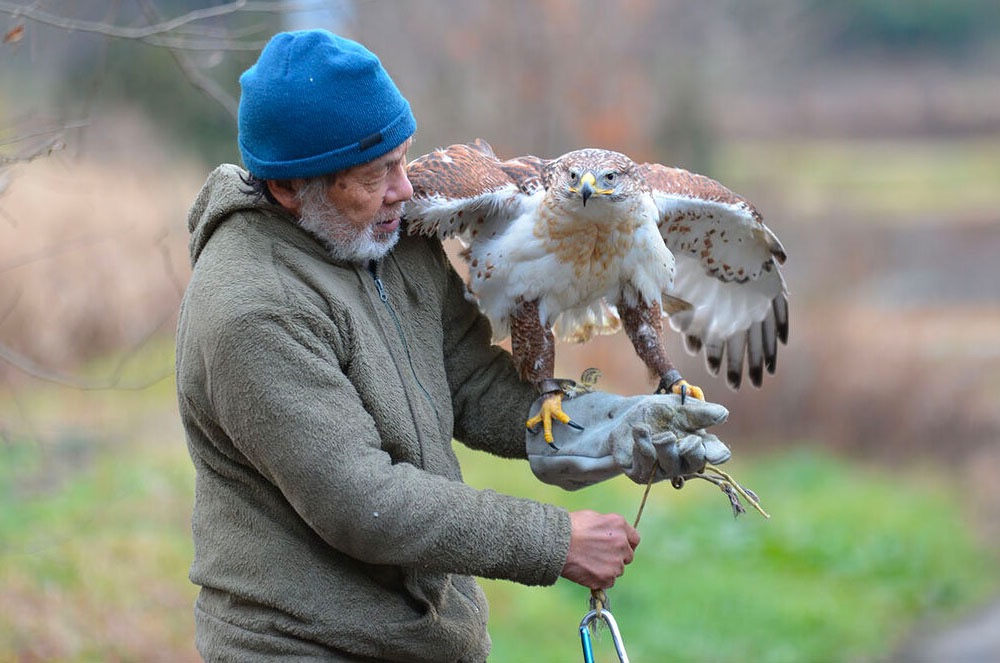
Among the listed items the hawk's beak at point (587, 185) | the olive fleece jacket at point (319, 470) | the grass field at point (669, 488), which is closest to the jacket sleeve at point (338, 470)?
the olive fleece jacket at point (319, 470)

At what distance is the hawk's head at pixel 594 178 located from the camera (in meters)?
2.92

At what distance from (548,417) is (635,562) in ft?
17.1

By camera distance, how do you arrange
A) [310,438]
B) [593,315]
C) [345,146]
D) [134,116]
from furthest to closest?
1. [134,116]
2. [593,315]
3. [345,146]
4. [310,438]

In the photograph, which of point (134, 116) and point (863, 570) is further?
point (134, 116)

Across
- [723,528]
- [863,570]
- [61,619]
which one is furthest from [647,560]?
[61,619]

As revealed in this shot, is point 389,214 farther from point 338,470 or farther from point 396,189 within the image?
point 338,470

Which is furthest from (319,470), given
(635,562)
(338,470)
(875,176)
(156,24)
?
(875,176)

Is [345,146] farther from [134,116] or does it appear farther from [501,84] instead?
[134,116]

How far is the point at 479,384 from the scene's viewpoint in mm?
2828

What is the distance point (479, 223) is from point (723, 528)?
228 inches

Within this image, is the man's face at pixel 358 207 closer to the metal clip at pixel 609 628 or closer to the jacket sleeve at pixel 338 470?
the jacket sleeve at pixel 338 470

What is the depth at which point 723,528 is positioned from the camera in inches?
336

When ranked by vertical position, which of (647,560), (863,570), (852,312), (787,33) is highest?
(787,33)

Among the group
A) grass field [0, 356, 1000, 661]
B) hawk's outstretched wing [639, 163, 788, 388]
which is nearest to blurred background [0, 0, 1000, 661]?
grass field [0, 356, 1000, 661]
